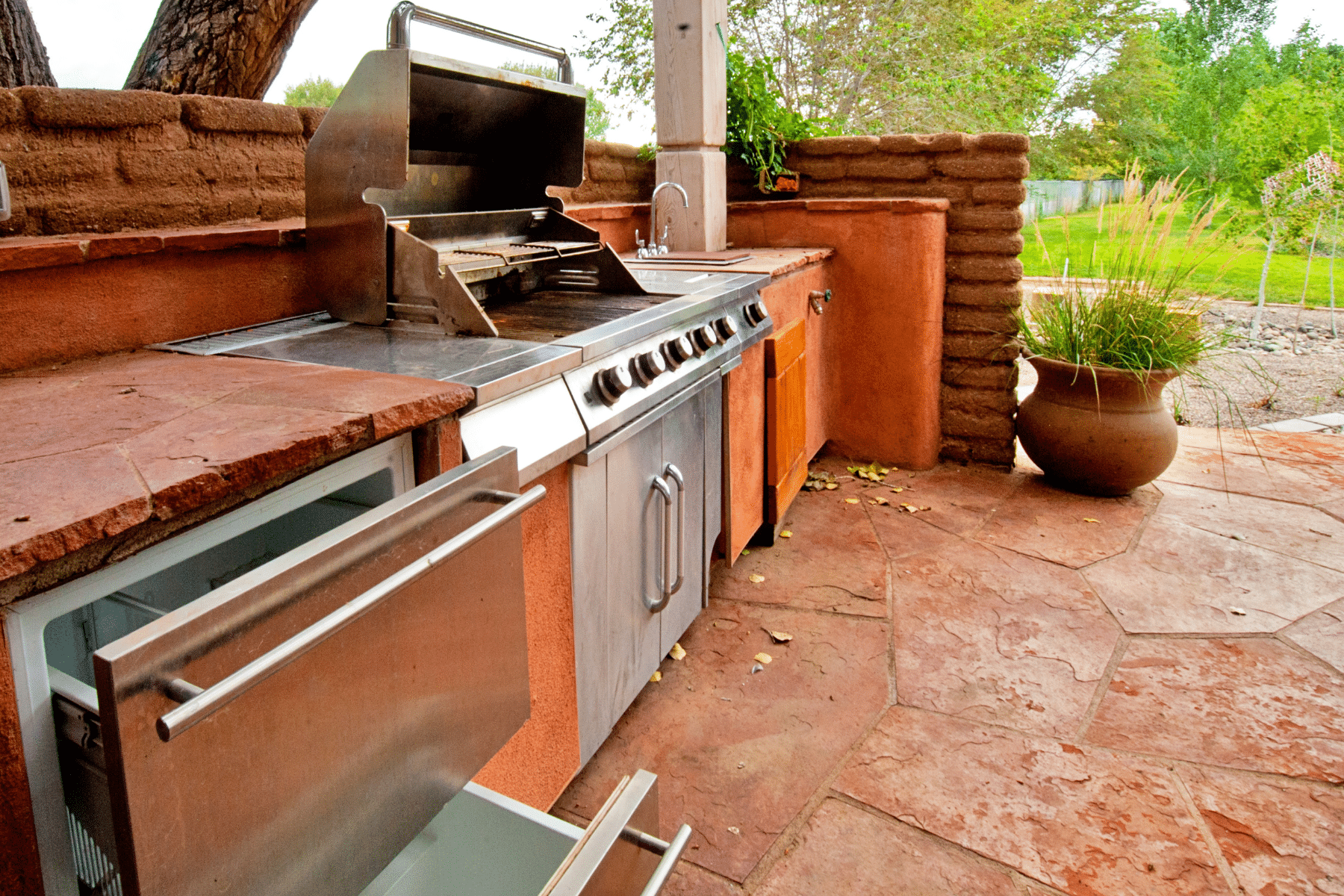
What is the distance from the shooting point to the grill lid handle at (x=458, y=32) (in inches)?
70.1

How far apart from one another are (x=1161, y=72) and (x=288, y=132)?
67.2 feet

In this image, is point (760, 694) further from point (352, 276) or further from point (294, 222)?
point (294, 222)

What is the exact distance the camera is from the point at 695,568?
2.56 meters

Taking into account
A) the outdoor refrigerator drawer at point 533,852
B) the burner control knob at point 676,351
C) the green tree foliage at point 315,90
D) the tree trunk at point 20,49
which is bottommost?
the outdoor refrigerator drawer at point 533,852

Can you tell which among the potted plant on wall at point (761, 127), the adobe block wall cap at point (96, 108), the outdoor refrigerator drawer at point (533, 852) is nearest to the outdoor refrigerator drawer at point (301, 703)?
the outdoor refrigerator drawer at point (533, 852)

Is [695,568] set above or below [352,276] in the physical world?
below

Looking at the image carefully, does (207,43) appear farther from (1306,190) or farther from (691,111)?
(1306,190)

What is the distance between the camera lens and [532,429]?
158 cm

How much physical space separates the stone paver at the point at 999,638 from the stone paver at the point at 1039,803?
0.12 meters

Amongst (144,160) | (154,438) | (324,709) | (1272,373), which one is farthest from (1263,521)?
(1272,373)

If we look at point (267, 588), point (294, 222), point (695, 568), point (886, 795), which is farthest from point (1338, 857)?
point (294, 222)

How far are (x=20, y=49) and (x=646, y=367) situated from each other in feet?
11.5

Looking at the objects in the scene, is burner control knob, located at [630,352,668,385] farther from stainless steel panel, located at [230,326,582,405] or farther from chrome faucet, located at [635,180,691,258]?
chrome faucet, located at [635,180,691,258]

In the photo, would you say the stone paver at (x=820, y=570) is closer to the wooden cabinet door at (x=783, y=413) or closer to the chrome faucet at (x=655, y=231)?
the wooden cabinet door at (x=783, y=413)
